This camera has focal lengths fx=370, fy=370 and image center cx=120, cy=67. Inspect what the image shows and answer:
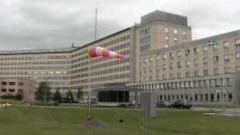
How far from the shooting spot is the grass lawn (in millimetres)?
26703

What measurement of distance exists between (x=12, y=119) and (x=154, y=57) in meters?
102

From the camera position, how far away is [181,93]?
11512 cm

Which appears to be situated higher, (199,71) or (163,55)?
(163,55)

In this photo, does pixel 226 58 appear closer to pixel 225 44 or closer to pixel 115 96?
pixel 225 44

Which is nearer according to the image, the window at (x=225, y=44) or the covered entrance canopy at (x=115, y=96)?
the covered entrance canopy at (x=115, y=96)

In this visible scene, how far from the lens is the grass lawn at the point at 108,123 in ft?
87.6

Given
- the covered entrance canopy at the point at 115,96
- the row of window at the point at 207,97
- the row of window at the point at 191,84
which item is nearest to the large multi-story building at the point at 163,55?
the row of window at the point at 207,97

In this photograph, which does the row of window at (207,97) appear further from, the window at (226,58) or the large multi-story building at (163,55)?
the window at (226,58)

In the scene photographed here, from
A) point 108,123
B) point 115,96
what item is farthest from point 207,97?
point 108,123

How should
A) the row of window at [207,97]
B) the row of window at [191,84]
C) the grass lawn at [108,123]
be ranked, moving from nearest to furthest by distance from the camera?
→ the grass lawn at [108,123] → the row of window at [207,97] → the row of window at [191,84]

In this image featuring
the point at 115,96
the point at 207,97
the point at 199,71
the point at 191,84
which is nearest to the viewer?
the point at 115,96

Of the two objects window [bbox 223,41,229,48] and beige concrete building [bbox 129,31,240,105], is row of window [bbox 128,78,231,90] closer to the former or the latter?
beige concrete building [bbox 129,31,240,105]

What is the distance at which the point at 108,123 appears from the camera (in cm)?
3781

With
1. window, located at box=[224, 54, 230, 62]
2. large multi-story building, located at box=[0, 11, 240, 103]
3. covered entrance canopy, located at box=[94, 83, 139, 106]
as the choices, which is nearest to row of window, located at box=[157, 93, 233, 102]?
large multi-story building, located at box=[0, 11, 240, 103]
